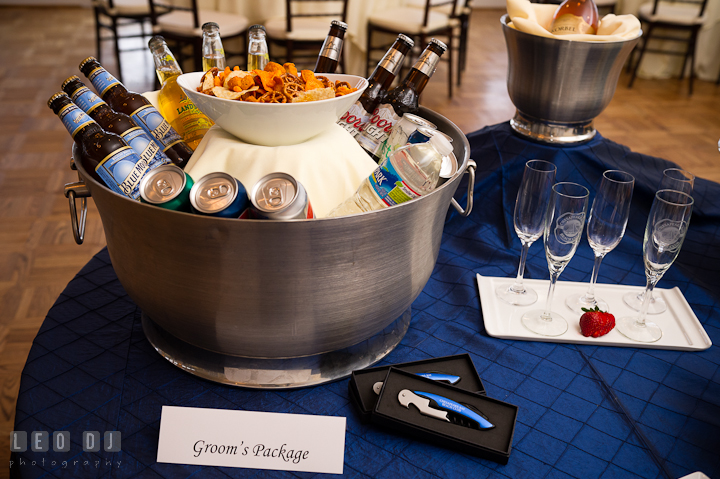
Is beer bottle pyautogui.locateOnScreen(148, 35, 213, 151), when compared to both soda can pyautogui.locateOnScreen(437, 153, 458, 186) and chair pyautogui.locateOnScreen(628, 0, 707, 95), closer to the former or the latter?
soda can pyautogui.locateOnScreen(437, 153, 458, 186)

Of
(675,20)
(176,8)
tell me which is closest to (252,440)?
(176,8)

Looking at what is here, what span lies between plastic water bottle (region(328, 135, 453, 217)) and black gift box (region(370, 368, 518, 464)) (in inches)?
7.9

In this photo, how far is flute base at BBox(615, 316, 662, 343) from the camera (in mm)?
758

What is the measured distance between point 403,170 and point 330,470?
331mm

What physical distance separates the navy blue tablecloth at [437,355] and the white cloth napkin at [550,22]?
432mm

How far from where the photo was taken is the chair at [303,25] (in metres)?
2.66

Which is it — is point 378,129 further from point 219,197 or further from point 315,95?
point 219,197

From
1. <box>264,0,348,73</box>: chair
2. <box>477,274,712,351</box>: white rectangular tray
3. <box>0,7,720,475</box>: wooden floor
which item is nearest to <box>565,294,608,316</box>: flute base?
<box>477,274,712,351</box>: white rectangular tray

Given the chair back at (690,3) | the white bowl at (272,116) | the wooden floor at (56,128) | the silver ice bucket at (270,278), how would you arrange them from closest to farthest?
the silver ice bucket at (270,278) → the white bowl at (272,116) → the wooden floor at (56,128) → the chair back at (690,3)

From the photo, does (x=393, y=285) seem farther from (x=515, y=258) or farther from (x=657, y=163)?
(x=657, y=163)

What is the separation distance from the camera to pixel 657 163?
1146 millimetres

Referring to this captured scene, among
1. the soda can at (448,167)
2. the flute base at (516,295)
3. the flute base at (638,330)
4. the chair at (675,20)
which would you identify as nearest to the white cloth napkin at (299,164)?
the soda can at (448,167)

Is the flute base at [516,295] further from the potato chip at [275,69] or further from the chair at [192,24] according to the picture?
the chair at [192,24]

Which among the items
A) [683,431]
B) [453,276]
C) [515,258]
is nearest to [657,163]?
[515,258]
